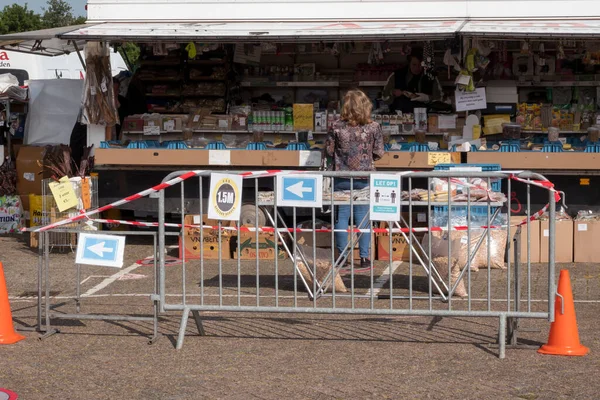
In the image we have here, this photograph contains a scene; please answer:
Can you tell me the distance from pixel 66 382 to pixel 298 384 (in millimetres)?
1467

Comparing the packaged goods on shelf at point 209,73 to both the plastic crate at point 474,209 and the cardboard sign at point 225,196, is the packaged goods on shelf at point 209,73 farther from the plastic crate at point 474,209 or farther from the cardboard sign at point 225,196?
the cardboard sign at point 225,196

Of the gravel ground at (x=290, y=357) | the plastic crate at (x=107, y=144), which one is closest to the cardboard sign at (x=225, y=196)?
the gravel ground at (x=290, y=357)

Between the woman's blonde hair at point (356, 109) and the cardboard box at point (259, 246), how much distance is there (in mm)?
1886

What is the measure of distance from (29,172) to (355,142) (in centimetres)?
694

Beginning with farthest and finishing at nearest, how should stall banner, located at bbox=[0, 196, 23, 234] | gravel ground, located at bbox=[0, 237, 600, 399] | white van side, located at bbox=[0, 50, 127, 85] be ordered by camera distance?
white van side, located at bbox=[0, 50, 127, 85] → stall banner, located at bbox=[0, 196, 23, 234] → gravel ground, located at bbox=[0, 237, 600, 399]

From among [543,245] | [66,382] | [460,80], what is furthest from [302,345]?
[460,80]

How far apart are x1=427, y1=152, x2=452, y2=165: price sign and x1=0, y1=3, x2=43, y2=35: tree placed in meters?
38.8

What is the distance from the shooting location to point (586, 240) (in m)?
11.1

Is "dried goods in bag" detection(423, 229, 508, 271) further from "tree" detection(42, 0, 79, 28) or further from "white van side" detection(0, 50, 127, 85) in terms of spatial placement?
"tree" detection(42, 0, 79, 28)

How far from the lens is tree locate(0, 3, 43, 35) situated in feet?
156

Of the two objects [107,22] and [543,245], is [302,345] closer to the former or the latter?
A: [543,245]

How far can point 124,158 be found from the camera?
41.4 feet

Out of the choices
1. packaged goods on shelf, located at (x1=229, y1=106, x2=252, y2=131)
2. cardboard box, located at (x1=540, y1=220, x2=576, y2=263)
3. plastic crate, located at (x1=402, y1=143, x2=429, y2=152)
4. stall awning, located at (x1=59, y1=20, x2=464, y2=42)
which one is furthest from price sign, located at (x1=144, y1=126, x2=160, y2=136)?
cardboard box, located at (x1=540, y1=220, x2=576, y2=263)

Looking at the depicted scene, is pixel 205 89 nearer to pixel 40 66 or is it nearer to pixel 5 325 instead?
pixel 40 66
